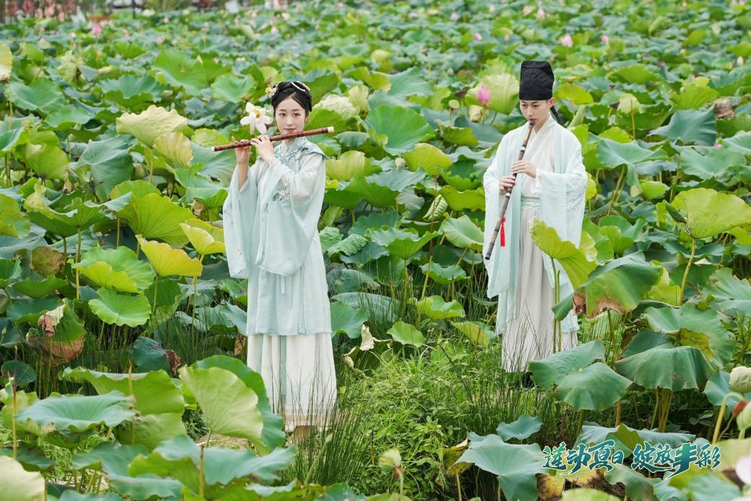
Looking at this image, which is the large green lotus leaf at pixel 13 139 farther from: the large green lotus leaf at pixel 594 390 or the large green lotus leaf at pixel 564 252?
the large green lotus leaf at pixel 594 390

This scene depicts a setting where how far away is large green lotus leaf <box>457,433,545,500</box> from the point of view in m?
3.07

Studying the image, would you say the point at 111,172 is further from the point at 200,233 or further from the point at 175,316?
the point at 200,233

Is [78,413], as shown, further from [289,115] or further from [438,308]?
[438,308]

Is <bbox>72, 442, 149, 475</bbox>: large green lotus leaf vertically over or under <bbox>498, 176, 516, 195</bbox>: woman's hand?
under

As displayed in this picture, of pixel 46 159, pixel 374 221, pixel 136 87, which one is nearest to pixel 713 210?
pixel 374 221

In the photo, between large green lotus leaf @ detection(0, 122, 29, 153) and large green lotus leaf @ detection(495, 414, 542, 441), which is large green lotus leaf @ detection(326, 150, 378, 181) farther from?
large green lotus leaf @ detection(495, 414, 542, 441)

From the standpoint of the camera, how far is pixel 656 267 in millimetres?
3504

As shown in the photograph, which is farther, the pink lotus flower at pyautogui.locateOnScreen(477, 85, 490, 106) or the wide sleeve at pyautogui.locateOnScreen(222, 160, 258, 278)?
the pink lotus flower at pyautogui.locateOnScreen(477, 85, 490, 106)

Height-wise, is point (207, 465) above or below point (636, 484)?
above

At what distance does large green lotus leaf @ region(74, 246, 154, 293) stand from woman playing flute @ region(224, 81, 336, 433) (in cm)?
60

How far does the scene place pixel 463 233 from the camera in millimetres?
4910

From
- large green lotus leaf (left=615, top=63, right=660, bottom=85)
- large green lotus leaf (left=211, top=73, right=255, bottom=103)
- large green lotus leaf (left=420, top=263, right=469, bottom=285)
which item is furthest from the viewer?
large green lotus leaf (left=615, top=63, right=660, bottom=85)

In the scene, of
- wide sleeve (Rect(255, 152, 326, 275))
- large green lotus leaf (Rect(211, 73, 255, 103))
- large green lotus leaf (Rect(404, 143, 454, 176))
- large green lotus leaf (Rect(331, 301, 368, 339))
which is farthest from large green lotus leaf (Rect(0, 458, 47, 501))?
large green lotus leaf (Rect(211, 73, 255, 103))

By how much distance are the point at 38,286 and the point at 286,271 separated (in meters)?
1.17
